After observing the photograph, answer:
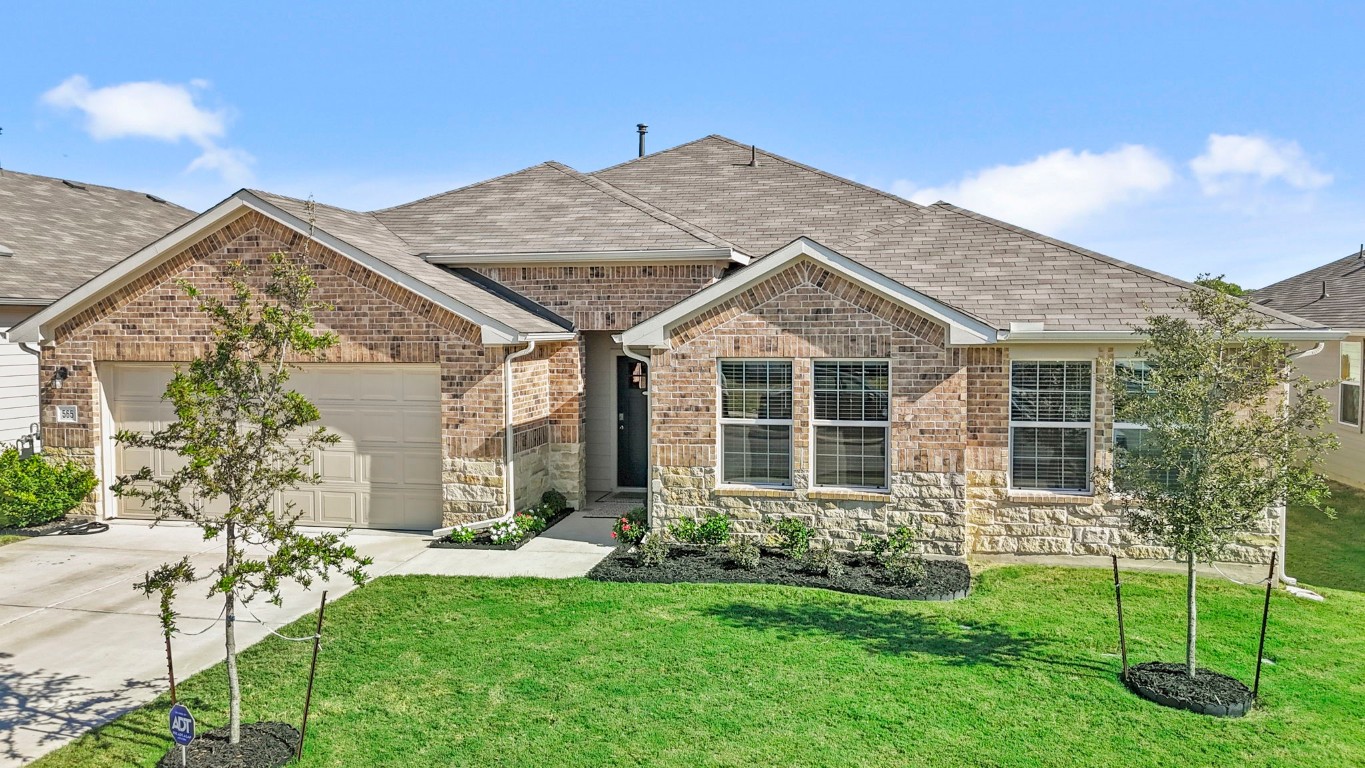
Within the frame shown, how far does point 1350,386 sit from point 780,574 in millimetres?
14308

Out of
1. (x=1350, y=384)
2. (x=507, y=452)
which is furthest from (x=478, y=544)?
(x=1350, y=384)

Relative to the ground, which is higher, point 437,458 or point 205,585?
point 437,458

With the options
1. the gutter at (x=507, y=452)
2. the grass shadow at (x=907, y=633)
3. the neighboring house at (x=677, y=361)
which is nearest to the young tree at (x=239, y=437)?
the grass shadow at (x=907, y=633)

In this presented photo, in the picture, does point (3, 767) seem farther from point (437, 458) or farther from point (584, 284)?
point (584, 284)

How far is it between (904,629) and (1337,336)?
6581 mm

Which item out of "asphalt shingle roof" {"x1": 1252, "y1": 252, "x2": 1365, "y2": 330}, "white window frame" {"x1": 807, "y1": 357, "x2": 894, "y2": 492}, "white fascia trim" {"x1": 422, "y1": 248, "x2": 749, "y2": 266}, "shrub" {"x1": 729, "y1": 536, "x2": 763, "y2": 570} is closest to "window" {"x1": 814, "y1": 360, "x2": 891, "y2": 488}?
"white window frame" {"x1": 807, "y1": 357, "x2": 894, "y2": 492}

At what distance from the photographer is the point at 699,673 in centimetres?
782

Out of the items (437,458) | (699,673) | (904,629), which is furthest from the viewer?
(437,458)

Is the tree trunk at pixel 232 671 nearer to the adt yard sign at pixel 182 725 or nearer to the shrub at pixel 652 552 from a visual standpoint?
the adt yard sign at pixel 182 725

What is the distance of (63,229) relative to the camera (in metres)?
19.2

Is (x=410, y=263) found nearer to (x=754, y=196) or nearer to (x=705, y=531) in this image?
(x=705, y=531)

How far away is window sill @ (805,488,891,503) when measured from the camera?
1132cm

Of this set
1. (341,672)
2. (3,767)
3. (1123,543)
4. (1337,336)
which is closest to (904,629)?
(1123,543)

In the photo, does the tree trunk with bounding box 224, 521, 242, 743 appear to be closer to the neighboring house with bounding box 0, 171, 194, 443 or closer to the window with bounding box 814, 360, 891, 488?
the window with bounding box 814, 360, 891, 488
